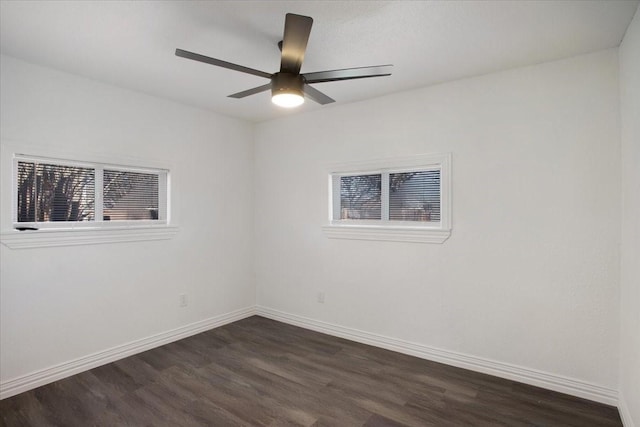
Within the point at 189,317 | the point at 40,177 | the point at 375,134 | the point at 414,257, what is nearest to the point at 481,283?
the point at 414,257

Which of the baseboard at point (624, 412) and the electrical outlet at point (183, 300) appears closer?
the baseboard at point (624, 412)

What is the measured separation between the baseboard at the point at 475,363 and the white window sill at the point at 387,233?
1.00 m

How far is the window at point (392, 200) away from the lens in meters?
3.11

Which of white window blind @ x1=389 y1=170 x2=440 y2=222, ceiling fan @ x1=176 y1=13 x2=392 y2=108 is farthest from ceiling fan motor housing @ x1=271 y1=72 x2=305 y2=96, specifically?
white window blind @ x1=389 y1=170 x2=440 y2=222

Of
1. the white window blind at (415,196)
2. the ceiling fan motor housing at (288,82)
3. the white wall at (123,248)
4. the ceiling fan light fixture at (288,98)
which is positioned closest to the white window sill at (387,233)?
the white window blind at (415,196)

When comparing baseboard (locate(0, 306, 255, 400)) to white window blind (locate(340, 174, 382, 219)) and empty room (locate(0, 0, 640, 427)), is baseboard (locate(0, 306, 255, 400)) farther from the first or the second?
white window blind (locate(340, 174, 382, 219))

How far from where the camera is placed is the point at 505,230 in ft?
9.05

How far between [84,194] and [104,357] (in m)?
1.49

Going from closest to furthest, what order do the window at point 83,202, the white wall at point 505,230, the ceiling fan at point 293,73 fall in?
the ceiling fan at point 293,73 < the white wall at point 505,230 < the window at point 83,202

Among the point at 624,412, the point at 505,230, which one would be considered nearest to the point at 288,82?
the point at 505,230

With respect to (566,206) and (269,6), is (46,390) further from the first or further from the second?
(566,206)

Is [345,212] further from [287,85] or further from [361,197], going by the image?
[287,85]

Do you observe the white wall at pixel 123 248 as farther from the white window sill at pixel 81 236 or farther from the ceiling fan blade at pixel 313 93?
the ceiling fan blade at pixel 313 93

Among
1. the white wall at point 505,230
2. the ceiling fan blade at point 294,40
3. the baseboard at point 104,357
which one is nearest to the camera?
the ceiling fan blade at point 294,40
